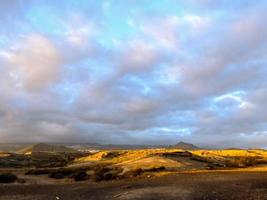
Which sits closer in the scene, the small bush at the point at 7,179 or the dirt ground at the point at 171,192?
the dirt ground at the point at 171,192

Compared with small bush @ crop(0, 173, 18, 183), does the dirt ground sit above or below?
below

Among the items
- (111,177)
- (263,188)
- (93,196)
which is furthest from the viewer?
(111,177)

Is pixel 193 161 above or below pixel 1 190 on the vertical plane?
above

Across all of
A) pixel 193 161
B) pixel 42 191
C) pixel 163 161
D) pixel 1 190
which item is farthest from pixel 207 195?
pixel 193 161

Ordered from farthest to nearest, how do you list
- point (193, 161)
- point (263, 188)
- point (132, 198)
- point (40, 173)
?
point (193, 161), point (40, 173), point (263, 188), point (132, 198)

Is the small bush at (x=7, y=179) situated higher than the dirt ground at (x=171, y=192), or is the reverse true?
the small bush at (x=7, y=179)

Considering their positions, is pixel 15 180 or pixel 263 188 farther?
pixel 15 180

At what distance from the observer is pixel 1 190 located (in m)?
36.2

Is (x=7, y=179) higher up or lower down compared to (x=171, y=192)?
higher up

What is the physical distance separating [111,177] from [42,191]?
1168cm

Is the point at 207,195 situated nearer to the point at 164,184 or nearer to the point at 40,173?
the point at 164,184

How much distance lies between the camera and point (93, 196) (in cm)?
2927

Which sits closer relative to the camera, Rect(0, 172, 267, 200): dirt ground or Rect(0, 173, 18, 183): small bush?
Rect(0, 172, 267, 200): dirt ground

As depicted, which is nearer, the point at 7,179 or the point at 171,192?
the point at 171,192
